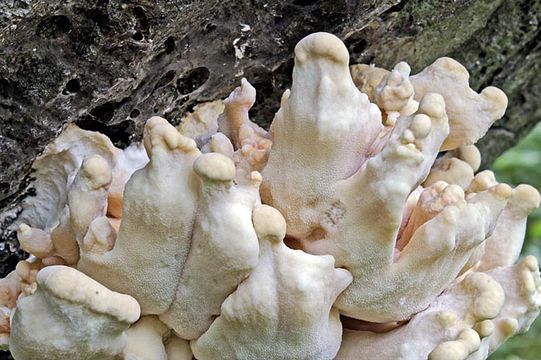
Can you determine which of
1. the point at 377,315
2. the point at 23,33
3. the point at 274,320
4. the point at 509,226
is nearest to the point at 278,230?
the point at 274,320

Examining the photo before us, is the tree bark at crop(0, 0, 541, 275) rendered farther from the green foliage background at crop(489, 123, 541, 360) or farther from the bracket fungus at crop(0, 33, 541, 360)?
the green foliage background at crop(489, 123, 541, 360)

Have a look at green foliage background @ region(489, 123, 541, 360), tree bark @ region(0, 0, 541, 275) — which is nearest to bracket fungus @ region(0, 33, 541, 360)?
tree bark @ region(0, 0, 541, 275)

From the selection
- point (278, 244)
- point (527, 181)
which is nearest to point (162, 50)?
point (278, 244)

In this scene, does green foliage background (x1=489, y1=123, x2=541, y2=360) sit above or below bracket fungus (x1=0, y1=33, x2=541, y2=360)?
below

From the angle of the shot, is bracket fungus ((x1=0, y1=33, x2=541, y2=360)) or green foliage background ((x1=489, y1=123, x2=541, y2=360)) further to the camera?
green foliage background ((x1=489, y1=123, x2=541, y2=360))

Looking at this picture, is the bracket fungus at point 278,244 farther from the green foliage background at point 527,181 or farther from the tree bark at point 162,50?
the green foliage background at point 527,181

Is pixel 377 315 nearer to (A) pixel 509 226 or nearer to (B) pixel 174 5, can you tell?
(A) pixel 509 226
